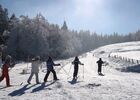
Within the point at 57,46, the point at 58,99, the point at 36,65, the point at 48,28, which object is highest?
the point at 48,28

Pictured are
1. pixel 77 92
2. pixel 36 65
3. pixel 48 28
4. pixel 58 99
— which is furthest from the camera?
pixel 48 28

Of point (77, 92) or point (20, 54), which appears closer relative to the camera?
point (77, 92)

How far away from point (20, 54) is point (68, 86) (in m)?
59.2

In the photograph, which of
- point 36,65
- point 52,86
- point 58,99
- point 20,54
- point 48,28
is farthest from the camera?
point 48,28

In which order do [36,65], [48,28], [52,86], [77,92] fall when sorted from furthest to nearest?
[48,28], [36,65], [52,86], [77,92]

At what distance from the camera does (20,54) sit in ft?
250

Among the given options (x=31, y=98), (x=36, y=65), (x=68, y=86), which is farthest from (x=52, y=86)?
(x=31, y=98)

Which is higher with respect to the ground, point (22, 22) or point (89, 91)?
point (22, 22)

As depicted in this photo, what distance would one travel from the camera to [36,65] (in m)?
19.8

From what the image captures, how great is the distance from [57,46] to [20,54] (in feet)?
35.3

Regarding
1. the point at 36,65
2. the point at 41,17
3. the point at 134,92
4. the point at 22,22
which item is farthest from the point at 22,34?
the point at 134,92

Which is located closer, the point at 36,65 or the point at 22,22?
the point at 36,65

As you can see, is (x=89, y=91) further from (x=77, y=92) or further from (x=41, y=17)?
(x=41, y=17)

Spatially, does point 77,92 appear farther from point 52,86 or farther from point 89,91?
point 52,86
